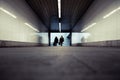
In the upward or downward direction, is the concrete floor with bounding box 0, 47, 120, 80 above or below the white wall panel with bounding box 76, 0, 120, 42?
below

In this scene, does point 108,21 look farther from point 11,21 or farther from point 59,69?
point 59,69

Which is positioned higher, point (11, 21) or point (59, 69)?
point (11, 21)

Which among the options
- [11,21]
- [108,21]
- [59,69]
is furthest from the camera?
[108,21]

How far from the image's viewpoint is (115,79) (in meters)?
0.60

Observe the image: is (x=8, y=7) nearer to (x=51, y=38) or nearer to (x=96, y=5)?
(x=96, y=5)

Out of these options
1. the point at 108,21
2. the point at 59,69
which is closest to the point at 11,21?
the point at 108,21

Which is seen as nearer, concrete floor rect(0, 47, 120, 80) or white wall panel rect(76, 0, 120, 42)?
concrete floor rect(0, 47, 120, 80)

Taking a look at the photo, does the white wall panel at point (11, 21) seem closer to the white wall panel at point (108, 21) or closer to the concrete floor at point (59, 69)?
the white wall panel at point (108, 21)

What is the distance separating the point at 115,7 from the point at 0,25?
6.32m

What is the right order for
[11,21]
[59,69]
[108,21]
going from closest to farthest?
1. [59,69]
2. [11,21]
3. [108,21]

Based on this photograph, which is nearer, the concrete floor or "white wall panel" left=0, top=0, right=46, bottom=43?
the concrete floor

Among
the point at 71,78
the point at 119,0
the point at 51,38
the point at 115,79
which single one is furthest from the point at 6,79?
the point at 51,38

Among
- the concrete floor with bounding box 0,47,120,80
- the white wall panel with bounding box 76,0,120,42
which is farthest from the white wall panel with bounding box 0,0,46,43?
the concrete floor with bounding box 0,47,120,80

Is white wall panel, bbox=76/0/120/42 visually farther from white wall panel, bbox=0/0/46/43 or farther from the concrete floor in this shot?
the concrete floor
